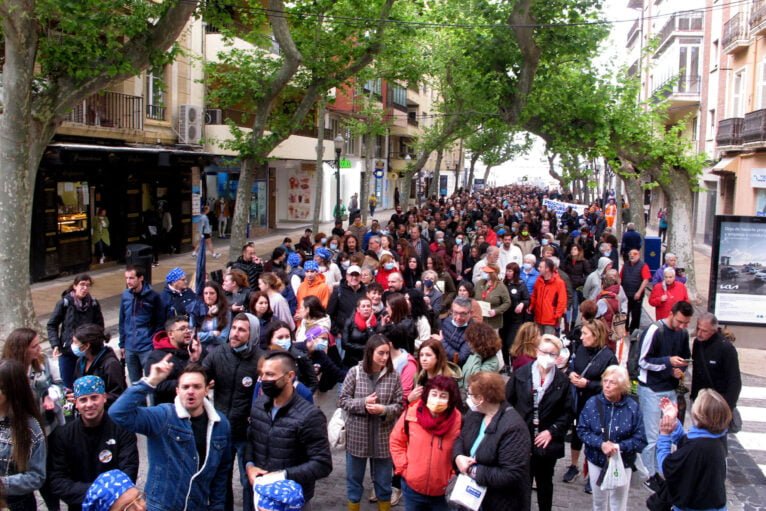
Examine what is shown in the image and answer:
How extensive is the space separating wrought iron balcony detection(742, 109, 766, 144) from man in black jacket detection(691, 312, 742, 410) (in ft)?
64.1

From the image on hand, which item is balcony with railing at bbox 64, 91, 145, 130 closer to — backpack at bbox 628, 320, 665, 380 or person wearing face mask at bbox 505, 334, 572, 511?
backpack at bbox 628, 320, 665, 380

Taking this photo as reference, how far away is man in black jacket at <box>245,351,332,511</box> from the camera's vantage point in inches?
183

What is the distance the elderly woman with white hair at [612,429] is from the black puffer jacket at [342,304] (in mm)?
3883

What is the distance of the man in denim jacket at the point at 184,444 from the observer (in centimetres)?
461

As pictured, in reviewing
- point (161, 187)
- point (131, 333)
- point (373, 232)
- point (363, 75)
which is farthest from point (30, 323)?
point (363, 75)

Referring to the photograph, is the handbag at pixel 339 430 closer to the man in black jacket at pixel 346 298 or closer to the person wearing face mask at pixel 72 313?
the man in black jacket at pixel 346 298

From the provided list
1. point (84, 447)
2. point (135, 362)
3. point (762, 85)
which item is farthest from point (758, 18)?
point (84, 447)

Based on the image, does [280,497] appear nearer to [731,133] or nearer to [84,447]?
[84,447]

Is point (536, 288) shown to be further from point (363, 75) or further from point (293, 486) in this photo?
point (363, 75)

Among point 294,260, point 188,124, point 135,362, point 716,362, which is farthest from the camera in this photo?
point 188,124

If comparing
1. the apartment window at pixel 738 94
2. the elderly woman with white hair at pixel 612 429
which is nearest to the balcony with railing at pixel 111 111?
the elderly woman with white hair at pixel 612 429

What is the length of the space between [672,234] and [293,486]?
16.3m

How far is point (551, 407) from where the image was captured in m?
→ 5.90

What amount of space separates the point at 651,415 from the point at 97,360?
16.5 feet
